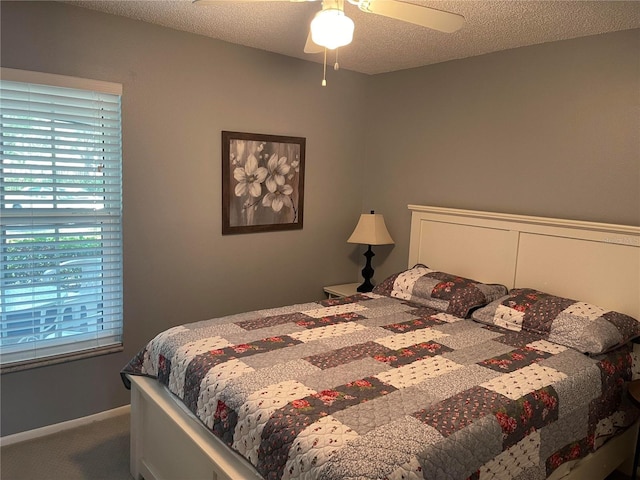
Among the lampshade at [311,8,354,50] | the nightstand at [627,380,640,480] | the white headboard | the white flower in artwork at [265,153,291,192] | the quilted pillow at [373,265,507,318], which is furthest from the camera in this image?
the white flower in artwork at [265,153,291,192]

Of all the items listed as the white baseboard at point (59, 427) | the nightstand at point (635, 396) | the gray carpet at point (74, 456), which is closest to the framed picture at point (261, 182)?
the white baseboard at point (59, 427)

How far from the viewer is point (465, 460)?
1601mm

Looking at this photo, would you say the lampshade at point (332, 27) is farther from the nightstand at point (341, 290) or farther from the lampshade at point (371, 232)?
the nightstand at point (341, 290)

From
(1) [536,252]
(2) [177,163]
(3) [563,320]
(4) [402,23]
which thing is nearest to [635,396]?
(3) [563,320]

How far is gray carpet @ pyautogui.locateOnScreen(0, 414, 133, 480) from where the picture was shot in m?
2.41

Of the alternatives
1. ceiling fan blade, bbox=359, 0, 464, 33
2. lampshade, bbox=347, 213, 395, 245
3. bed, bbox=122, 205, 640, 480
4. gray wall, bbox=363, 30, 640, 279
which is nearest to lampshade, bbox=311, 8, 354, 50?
ceiling fan blade, bbox=359, 0, 464, 33

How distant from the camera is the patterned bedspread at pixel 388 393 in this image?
155 cm

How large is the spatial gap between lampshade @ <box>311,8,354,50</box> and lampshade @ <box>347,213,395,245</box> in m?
2.04

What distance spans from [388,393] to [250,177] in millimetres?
2028

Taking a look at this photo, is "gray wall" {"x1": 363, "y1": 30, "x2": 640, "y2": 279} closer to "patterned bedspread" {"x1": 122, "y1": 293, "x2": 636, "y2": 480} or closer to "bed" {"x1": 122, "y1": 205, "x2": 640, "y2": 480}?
"bed" {"x1": 122, "y1": 205, "x2": 640, "y2": 480}

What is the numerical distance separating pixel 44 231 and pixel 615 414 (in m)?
3.09

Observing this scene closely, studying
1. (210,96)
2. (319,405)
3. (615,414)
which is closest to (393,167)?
(210,96)

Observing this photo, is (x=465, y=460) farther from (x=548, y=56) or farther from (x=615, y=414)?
(x=548, y=56)

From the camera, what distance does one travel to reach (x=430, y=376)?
6.61 ft
